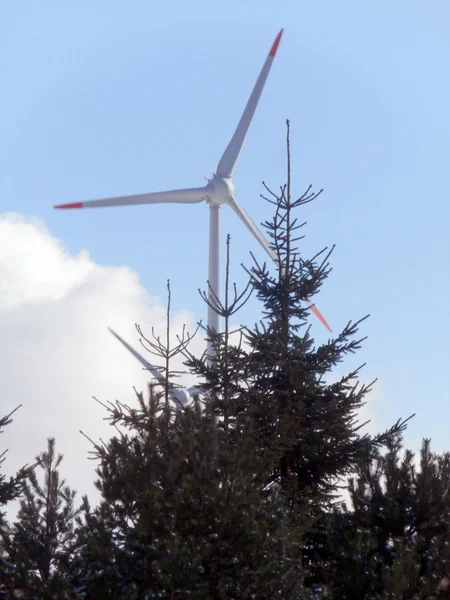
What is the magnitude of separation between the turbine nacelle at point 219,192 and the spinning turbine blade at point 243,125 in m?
0.58

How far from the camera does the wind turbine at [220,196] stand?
99.8ft

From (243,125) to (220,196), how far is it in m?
2.88

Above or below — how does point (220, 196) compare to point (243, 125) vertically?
below

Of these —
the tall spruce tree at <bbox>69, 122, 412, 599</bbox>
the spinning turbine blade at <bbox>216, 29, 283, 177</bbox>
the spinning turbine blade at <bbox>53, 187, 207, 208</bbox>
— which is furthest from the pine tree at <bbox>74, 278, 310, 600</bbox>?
the spinning turbine blade at <bbox>216, 29, 283, 177</bbox>

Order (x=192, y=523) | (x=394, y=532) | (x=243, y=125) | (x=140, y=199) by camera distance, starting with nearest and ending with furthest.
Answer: (x=192, y=523) < (x=394, y=532) < (x=140, y=199) < (x=243, y=125)

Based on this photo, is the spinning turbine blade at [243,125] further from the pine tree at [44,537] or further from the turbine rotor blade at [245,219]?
the pine tree at [44,537]

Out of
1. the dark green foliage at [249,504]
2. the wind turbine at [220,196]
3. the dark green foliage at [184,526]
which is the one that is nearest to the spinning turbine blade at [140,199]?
the wind turbine at [220,196]

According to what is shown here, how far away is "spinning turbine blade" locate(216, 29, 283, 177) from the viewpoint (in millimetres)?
32906

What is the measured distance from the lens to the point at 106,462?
11.0m

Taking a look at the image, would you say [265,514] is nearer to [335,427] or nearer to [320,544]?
[320,544]

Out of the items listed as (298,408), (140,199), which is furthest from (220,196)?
(298,408)

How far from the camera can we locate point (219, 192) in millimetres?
32562

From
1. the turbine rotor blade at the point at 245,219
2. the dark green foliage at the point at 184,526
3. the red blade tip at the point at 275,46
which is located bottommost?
the dark green foliage at the point at 184,526

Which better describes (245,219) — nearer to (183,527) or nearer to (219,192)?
(219,192)
